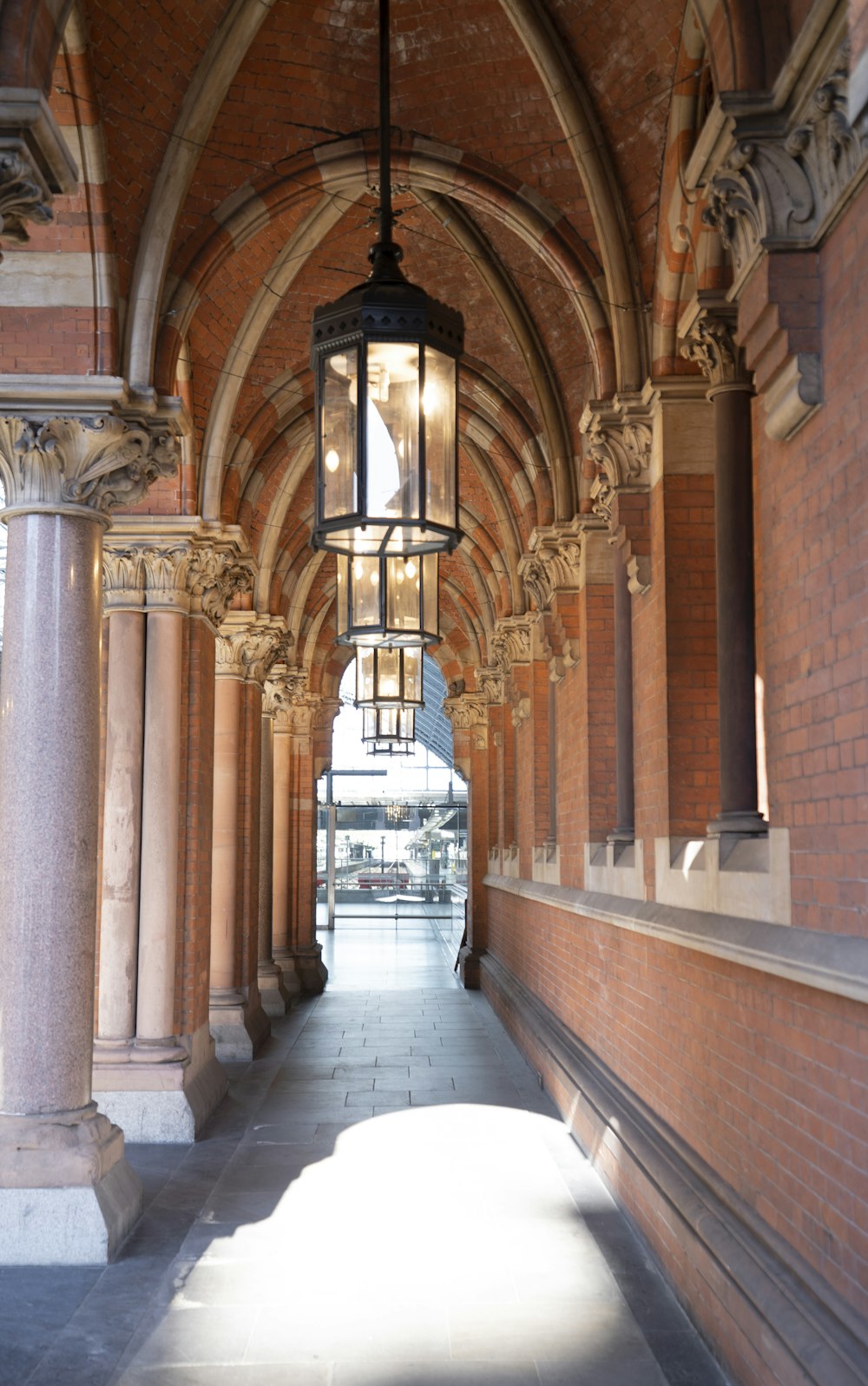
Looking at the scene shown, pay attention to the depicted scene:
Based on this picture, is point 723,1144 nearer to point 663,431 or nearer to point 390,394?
point 390,394

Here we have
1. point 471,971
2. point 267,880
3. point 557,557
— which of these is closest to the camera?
point 557,557

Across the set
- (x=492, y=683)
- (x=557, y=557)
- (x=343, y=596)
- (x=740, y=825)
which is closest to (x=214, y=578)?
(x=343, y=596)

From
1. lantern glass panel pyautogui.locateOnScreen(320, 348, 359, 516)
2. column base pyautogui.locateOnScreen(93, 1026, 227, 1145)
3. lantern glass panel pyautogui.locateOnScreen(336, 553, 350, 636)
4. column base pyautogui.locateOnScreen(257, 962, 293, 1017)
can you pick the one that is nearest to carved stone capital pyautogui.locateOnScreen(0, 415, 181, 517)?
lantern glass panel pyautogui.locateOnScreen(320, 348, 359, 516)

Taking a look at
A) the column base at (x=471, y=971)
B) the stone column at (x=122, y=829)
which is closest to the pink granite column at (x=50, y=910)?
the stone column at (x=122, y=829)

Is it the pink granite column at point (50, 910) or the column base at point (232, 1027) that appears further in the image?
the column base at point (232, 1027)

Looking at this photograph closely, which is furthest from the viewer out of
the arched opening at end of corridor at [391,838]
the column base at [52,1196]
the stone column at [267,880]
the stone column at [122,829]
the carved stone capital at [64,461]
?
the arched opening at end of corridor at [391,838]

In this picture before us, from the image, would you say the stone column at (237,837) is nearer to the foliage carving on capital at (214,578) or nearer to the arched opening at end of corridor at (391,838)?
the foliage carving on capital at (214,578)

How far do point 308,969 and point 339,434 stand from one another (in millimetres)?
13516

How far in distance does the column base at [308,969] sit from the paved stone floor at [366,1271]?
7.57m

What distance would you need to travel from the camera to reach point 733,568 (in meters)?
5.17

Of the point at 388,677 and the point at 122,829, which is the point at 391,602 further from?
the point at 388,677

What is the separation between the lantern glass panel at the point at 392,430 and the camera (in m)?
4.46

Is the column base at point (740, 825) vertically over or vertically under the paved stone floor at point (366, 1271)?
over

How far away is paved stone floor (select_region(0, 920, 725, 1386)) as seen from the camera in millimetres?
4395
